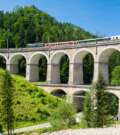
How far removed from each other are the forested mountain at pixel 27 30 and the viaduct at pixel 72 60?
24843 mm

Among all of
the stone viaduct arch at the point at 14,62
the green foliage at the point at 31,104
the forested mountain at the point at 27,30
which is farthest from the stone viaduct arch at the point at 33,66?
the forested mountain at the point at 27,30

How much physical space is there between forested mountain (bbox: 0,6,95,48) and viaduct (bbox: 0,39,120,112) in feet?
81.5

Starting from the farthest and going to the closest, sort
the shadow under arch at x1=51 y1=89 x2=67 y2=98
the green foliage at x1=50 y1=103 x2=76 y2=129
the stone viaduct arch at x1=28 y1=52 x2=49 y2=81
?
1. the stone viaduct arch at x1=28 y1=52 x2=49 y2=81
2. the shadow under arch at x1=51 y1=89 x2=67 y2=98
3. the green foliage at x1=50 y1=103 x2=76 y2=129

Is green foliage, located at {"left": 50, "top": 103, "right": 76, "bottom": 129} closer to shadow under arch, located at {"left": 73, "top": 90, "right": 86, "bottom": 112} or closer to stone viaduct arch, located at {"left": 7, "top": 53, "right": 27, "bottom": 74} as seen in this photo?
shadow under arch, located at {"left": 73, "top": 90, "right": 86, "bottom": 112}

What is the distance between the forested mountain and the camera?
121125mm

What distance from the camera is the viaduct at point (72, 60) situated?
7375 cm

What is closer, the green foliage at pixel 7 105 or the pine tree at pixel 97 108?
the green foliage at pixel 7 105

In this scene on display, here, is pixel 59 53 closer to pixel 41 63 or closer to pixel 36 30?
pixel 41 63

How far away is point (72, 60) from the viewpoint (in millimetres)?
80000

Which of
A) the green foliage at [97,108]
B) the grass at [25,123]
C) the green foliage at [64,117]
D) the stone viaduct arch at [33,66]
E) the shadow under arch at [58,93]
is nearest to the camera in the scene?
the green foliage at [97,108]

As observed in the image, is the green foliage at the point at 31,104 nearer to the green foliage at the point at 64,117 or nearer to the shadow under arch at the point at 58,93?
the green foliage at the point at 64,117

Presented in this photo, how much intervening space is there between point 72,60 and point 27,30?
48495 millimetres

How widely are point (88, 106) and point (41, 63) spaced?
56667 millimetres

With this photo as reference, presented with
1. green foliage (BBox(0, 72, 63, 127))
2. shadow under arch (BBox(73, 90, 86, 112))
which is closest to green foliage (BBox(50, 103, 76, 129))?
green foliage (BBox(0, 72, 63, 127))
